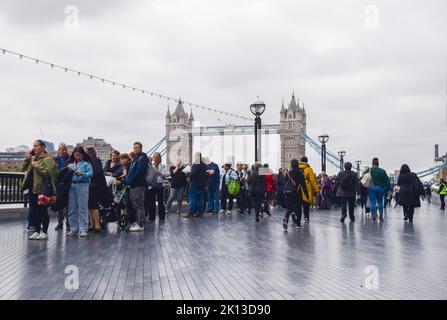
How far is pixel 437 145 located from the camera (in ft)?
619

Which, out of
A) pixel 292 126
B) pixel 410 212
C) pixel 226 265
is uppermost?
pixel 292 126

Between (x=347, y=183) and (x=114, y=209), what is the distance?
264 inches

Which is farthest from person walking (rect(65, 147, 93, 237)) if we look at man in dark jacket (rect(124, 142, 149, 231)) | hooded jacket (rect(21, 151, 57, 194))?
man in dark jacket (rect(124, 142, 149, 231))

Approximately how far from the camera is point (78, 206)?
10.2m

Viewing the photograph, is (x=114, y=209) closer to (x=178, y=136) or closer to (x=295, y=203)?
(x=295, y=203)

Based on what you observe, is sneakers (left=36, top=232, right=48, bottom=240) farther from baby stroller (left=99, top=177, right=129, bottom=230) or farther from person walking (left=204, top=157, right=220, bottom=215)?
person walking (left=204, top=157, right=220, bottom=215)

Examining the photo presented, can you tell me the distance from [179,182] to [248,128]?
7735 cm

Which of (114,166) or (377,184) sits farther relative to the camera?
(377,184)

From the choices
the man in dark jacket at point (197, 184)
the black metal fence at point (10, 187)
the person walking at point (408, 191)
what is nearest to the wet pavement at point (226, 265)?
the black metal fence at point (10, 187)

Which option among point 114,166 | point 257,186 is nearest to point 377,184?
point 257,186

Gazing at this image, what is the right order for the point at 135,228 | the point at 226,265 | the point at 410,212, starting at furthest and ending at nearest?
the point at 410,212
the point at 135,228
the point at 226,265

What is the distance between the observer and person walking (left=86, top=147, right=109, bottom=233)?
10641mm

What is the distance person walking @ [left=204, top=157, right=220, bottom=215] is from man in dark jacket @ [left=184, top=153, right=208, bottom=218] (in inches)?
27.0
